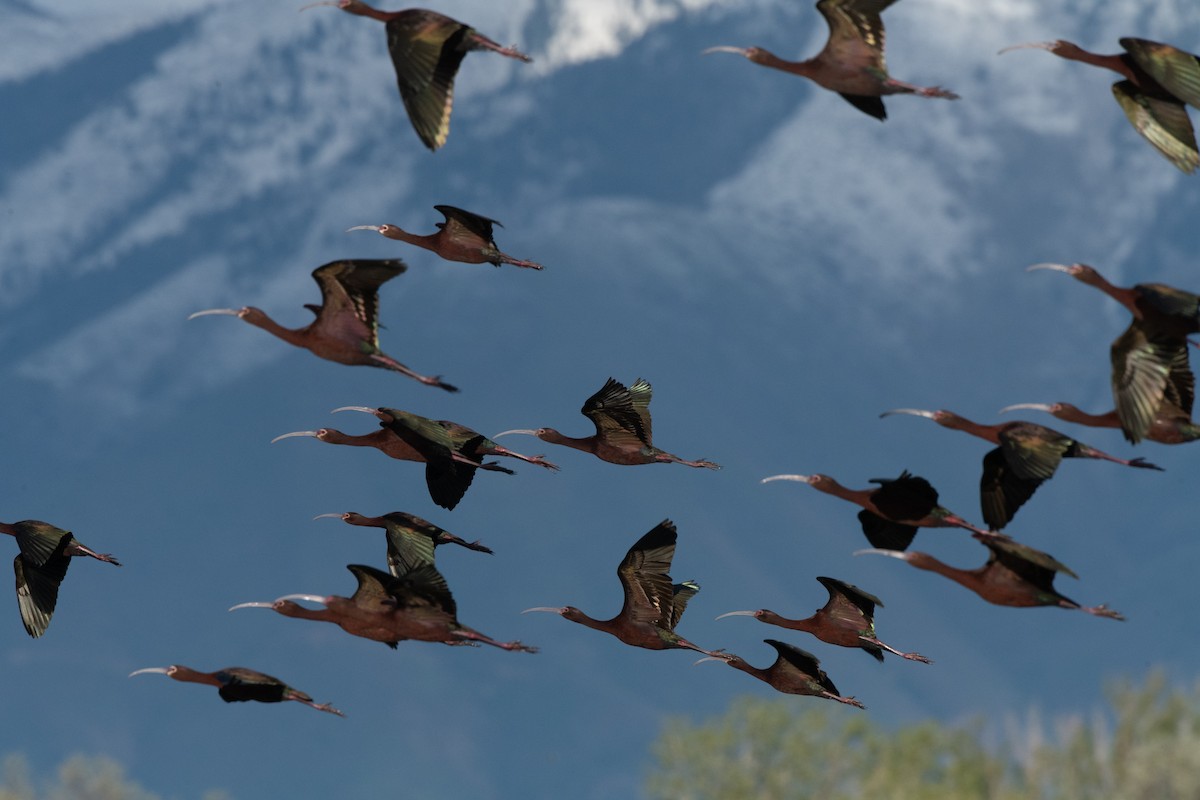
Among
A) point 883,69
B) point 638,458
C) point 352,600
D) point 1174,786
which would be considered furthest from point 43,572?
point 1174,786

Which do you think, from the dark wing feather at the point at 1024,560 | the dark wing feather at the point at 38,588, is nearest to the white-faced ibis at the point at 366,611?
the dark wing feather at the point at 38,588

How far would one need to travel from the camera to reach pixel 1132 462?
2108 cm

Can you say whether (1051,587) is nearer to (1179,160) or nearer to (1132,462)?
(1132,462)

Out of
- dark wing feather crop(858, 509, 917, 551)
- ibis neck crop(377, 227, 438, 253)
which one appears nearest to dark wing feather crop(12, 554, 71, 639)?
ibis neck crop(377, 227, 438, 253)

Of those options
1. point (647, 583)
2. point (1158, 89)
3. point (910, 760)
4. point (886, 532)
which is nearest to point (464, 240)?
point (647, 583)

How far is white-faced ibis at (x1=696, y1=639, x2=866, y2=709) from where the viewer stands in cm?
2310

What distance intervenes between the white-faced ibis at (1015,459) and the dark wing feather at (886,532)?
1.74 meters

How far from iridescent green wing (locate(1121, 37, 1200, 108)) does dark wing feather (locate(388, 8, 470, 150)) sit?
25.9ft

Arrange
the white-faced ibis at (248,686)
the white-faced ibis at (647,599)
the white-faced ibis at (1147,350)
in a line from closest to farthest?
the white-faced ibis at (1147,350)
the white-faced ibis at (248,686)
the white-faced ibis at (647,599)

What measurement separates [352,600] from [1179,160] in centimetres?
1121

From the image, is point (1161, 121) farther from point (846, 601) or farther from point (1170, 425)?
point (846, 601)

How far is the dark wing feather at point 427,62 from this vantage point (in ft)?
68.2

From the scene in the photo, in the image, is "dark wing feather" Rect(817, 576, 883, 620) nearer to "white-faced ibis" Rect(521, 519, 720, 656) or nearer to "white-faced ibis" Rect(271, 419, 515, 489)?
"white-faced ibis" Rect(521, 519, 720, 656)

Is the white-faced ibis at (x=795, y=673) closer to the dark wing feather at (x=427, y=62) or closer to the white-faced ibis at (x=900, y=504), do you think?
the white-faced ibis at (x=900, y=504)
